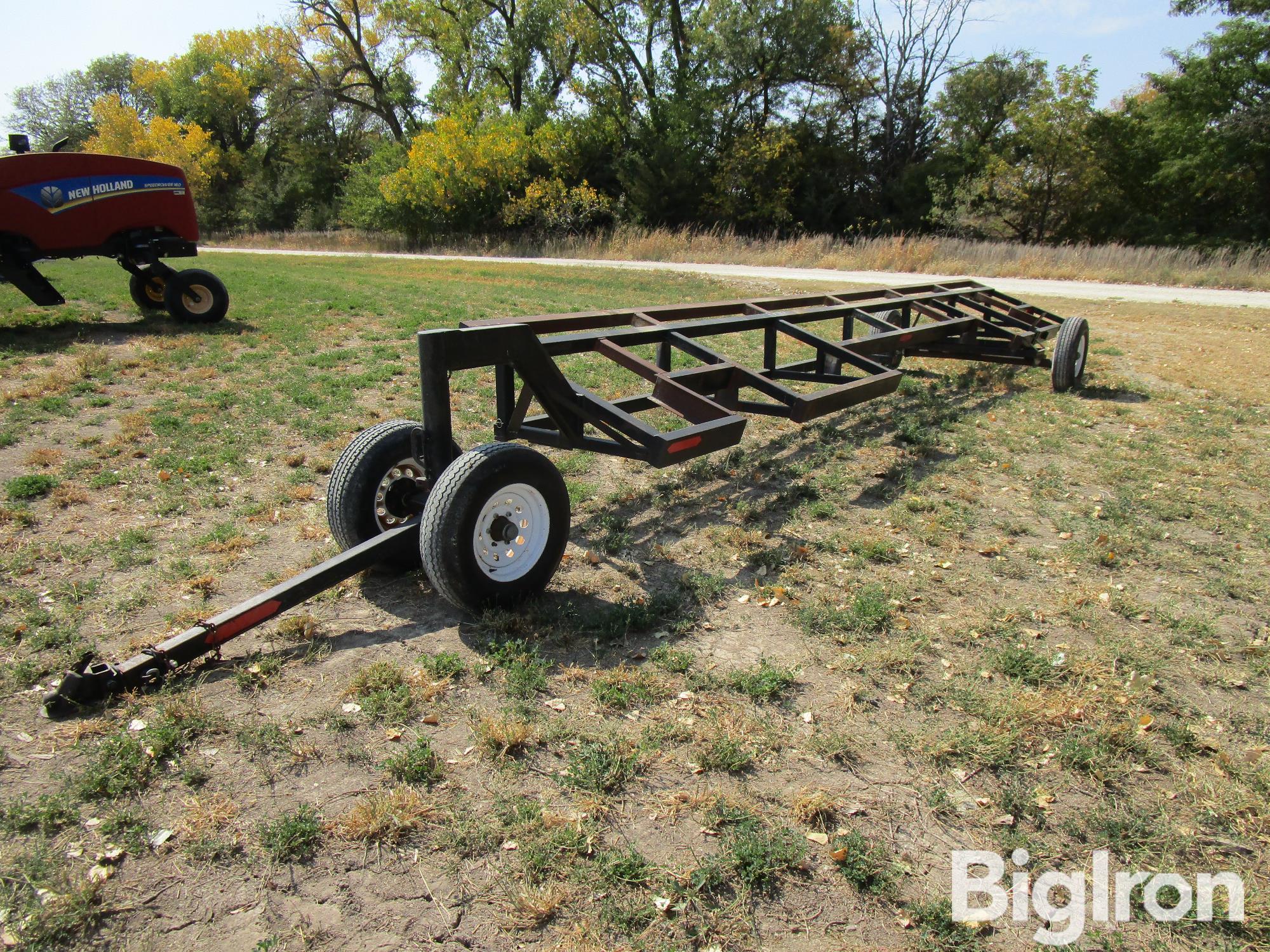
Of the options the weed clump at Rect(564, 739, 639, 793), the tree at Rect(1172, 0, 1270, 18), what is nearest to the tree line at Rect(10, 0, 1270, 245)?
the tree at Rect(1172, 0, 1270, 18)

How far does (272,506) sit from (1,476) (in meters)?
2.24

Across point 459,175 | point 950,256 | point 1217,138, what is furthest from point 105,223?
point 1217,138

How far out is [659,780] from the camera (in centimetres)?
285

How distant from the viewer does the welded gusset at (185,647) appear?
309cm

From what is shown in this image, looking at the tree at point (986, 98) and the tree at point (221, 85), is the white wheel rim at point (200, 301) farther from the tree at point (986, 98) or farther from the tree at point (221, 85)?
the tree at point (221, 85)

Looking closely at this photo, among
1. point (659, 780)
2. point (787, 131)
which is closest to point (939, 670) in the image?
point (659, 780)

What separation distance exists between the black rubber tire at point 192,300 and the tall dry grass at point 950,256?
1792cm

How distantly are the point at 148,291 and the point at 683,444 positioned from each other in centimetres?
1116

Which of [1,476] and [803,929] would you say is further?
[1,476]

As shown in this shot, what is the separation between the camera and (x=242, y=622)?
3.36 m

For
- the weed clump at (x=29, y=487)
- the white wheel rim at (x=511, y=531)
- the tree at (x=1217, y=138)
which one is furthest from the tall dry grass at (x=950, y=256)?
the weed clump at (x=29, y=487)

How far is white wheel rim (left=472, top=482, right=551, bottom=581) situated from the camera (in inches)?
147

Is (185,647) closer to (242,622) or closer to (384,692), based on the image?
(242,622)

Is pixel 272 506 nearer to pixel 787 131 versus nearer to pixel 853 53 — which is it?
pixel 787 131
